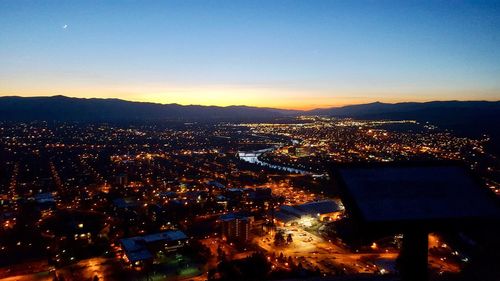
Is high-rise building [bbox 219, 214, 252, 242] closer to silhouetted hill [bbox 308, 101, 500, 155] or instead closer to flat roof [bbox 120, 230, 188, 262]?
flat roof [bbox 120, 230, 188, 262]

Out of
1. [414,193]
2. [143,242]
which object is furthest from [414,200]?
[143,242]

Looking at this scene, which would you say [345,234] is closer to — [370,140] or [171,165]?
[171,165]

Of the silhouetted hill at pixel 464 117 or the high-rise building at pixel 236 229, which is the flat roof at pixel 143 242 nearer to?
the high-rise building at pixel 236 229

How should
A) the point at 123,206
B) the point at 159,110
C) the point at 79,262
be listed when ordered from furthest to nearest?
the point at 159,110, the point at 123,206, the point at 79,262

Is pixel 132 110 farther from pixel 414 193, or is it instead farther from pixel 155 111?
pixel 414 193

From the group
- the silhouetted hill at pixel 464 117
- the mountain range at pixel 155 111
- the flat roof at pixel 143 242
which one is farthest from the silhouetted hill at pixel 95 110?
the flat roof at pixel 143 242

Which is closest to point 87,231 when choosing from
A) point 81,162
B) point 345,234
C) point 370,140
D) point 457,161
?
point 345,234

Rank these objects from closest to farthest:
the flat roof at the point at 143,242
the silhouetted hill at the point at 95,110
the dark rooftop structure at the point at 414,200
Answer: the dark rooftop structure at the point at 414,200, the flat roof at the point at 143,242, the silhouetted hill at the point at 95,110
